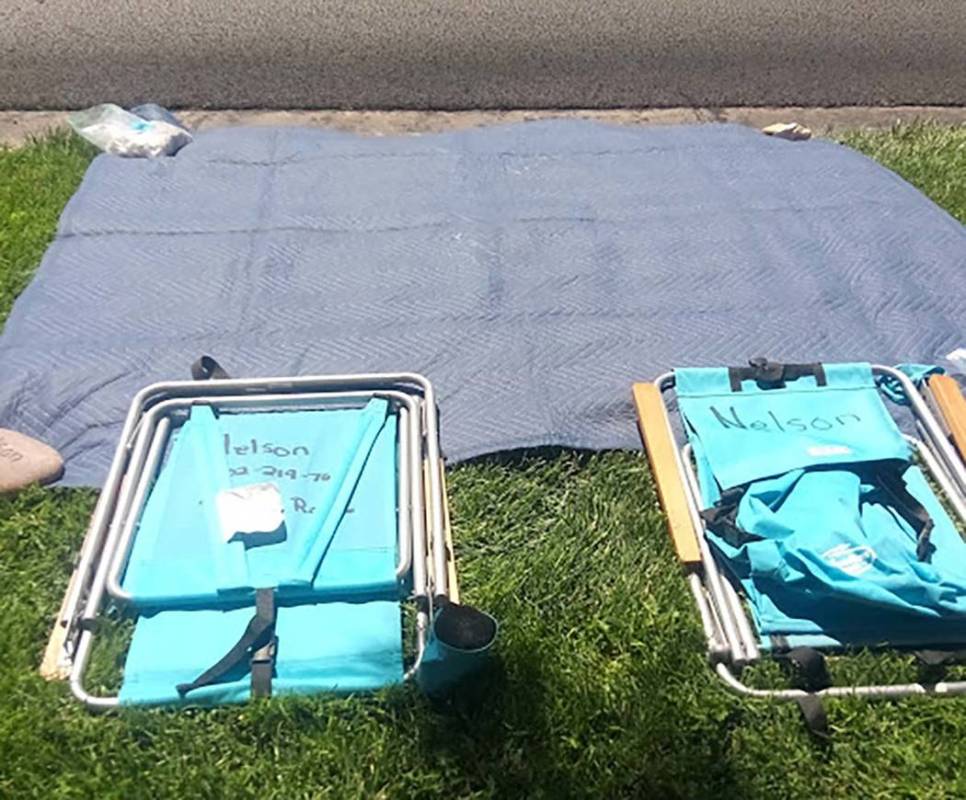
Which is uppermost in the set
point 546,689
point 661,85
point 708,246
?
point 661,85

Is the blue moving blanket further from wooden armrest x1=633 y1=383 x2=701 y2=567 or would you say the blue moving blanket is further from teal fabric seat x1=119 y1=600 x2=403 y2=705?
teal fabric seat x1=119 y1=600 x2=403 y2=705

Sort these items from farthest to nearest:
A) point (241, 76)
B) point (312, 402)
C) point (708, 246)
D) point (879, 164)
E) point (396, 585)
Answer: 1. point (241, 76)
2. point (879, 164)
3. point (708, 246)
4. point (312, 402)
5. point (396, 585)

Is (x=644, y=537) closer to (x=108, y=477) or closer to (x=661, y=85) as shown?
(x=108, y=477)

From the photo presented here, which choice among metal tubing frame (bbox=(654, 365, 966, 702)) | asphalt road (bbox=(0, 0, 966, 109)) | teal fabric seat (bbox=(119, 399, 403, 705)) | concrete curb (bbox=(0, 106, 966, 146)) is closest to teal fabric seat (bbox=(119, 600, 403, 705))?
teal fabric seat (bbox=(119, 399, 403, 705))

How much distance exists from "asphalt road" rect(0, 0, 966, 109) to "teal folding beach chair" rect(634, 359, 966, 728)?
2.44 m

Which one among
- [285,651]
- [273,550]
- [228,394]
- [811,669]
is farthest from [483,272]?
Answer: [811,669]

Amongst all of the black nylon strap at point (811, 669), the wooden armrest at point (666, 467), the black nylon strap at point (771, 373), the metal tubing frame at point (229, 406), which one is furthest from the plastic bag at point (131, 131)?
the black nylon strap at point (811, 669)

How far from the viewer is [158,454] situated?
2.80m

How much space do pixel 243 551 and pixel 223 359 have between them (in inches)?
34.2

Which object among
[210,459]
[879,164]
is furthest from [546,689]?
[879,164]

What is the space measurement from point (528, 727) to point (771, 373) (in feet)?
4.41

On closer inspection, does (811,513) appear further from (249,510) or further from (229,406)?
(229,406)

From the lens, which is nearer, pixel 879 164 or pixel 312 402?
pixel 312 402

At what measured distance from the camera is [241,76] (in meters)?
5.10
